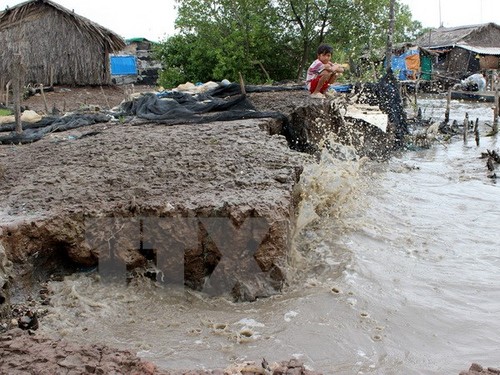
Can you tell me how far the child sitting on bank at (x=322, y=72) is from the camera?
31.7ft

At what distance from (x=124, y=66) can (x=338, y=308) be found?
26.2 meters

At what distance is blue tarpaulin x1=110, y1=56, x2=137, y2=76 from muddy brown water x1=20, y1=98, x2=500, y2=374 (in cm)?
2324

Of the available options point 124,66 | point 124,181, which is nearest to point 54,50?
point 124,66

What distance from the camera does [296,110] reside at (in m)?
8.62

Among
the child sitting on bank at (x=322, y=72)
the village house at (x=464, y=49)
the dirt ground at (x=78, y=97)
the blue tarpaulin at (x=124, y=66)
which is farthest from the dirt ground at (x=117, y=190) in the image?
the village house at (x=464, y=49)

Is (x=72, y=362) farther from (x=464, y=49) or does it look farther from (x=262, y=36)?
(x=464, y=49)

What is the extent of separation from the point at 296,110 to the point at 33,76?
15.5 m

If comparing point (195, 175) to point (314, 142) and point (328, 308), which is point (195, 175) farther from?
point (314, 142)

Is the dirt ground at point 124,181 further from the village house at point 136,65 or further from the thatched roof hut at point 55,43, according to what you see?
the village house at point 136,65

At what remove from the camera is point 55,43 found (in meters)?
21.1

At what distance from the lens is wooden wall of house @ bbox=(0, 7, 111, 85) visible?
20.2 m

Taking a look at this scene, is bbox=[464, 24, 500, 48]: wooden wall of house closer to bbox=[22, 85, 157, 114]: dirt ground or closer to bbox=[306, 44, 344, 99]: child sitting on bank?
bbox=[22, 85, 157, 114]: dirt ground

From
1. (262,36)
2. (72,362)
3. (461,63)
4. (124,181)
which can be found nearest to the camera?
(72,362)

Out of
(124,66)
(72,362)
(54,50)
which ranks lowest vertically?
(72,362)
